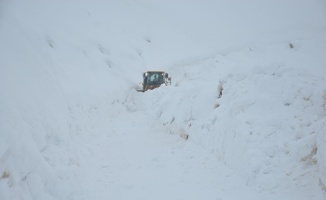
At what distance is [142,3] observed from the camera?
56062 millimetres

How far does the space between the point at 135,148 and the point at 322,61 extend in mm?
30529

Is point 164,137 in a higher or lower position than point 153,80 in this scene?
→ lower

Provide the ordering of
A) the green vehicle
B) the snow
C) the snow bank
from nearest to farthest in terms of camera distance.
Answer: the snow
the snow bank
the green vehicle

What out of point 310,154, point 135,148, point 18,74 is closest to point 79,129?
point 135,148

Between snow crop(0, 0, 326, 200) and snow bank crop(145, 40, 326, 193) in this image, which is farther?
snow bank crop(145, 40, 326, 193)

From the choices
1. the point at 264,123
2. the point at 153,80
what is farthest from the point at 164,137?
the point at 153,80

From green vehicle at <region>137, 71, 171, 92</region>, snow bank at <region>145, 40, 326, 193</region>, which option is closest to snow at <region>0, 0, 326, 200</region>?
snow bank at <region>145, 40, 326, 193</region>

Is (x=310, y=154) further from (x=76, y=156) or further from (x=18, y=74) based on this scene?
(x=18, y=74)

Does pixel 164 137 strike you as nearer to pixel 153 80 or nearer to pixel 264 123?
pixel 264 123

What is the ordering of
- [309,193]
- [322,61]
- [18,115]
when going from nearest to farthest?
[18,115], [309,193], [322,61]

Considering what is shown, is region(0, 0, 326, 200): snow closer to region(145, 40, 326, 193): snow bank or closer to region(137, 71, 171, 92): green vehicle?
region(145, 40, 326, 193): snow bank

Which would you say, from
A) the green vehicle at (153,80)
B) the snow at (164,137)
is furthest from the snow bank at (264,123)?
the green vehicle at (153,80)

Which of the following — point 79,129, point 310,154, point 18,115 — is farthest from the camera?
point 79,129

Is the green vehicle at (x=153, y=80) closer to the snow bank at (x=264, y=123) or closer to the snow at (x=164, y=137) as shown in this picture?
the snow at (x=164, y=137)
